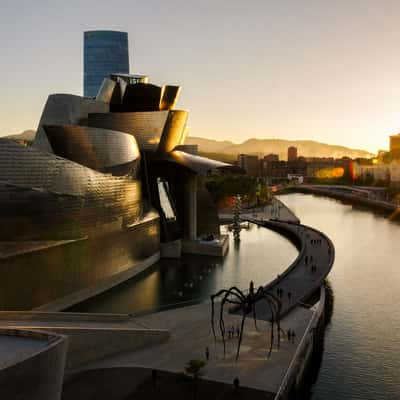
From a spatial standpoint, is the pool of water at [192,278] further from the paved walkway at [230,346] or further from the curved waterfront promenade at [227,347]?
the curved waterfront promenade at [227,347]

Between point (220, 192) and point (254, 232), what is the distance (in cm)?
3309

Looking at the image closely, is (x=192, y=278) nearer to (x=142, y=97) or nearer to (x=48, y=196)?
(x=48, y=196)

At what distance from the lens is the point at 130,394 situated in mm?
18266

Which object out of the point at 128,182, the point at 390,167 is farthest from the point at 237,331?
the point at 390,167

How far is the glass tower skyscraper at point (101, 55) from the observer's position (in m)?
177

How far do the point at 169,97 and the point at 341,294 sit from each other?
1015 inches

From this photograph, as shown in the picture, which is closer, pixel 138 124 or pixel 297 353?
pixel 297 353

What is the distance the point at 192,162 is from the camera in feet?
148

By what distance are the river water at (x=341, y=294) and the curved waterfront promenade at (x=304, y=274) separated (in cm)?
164

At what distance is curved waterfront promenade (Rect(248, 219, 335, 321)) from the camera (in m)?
28.3

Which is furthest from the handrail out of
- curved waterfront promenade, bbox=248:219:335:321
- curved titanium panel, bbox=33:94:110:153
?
curved titanium panel, bbox=33:94:110:153

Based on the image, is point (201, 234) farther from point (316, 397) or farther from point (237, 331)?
point (316, 397)

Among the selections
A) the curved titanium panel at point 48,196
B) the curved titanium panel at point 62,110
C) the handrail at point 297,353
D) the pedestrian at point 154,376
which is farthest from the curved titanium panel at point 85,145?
the pedestrian at point 154,376

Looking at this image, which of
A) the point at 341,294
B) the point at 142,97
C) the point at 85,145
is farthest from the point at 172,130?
the point at 341,294
